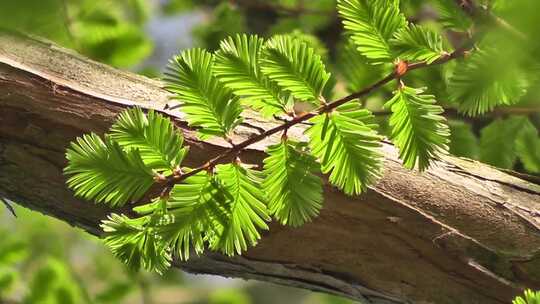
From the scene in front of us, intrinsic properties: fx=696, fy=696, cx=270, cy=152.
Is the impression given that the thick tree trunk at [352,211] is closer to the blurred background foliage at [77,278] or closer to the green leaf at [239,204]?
the green leaf at [239,204]

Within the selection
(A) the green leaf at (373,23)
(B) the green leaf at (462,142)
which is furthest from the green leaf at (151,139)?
(B) the green leaf at (462,142)

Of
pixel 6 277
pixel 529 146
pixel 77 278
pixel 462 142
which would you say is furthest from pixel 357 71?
pixel 77 278

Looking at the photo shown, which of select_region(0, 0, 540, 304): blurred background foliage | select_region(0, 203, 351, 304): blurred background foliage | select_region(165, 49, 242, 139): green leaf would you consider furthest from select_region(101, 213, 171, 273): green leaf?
select_region(0, 203, 351, 304): blurred background foliage

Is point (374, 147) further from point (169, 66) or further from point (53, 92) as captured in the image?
point (53, 92)

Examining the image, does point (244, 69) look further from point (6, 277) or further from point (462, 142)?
point (6, 277)

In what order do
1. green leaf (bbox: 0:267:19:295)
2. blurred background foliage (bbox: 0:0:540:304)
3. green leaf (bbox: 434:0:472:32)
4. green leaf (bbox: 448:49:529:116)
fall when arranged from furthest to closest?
green leaf (bbox: 0:267:19:295)
green leaf (bbox: 434:0:472:32)
green leaf (bbox: 448:49:529:116)
blurred background foliage (bbox: 0:0:540:304)

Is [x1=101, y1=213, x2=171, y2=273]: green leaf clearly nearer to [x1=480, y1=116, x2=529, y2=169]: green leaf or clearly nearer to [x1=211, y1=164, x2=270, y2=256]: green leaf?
[x1=211, y1=164, x2=270, y2=256]: green leaf
